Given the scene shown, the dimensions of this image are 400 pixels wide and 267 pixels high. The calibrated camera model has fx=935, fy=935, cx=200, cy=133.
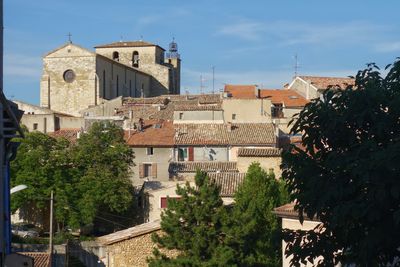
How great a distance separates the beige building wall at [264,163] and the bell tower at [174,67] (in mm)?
56511

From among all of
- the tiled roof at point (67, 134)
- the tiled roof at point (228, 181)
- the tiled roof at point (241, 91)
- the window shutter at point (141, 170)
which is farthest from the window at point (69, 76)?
the tiled roof at point (228, 181)

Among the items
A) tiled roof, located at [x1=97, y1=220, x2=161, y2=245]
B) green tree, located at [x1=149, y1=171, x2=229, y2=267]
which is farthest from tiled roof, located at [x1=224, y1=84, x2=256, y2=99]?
green tree, located at [x1=149, y1=171, x2=229, y2=267]

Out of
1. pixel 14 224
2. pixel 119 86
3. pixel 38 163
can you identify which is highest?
pixel 119 86

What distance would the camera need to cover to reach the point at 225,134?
60062 mm

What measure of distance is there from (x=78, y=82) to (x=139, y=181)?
33.0 metres

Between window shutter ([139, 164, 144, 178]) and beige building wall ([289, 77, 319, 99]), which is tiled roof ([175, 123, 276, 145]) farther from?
beige building wall ([289, 77, 319, 99])

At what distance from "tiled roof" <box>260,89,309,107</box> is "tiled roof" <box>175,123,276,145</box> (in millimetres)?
15173

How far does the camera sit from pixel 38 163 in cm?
5012

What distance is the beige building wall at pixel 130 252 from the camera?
3984 cm

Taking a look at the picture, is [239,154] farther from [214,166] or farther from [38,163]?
[38,163]

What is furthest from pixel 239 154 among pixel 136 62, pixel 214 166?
pixel 136 62

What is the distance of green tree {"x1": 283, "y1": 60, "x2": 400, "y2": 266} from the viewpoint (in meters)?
13.1

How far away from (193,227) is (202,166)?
2249 cm

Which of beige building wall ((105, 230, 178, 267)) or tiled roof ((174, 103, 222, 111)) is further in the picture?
tiled roof ((174, 103, 222, 111))
